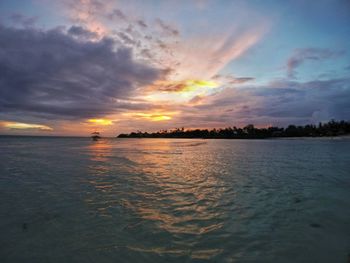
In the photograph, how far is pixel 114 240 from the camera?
5664 millimetres

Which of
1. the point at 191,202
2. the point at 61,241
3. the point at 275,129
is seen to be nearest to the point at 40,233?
the point at 61,241

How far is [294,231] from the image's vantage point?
6258 millimetres

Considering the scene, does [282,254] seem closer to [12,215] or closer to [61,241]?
[61,241]

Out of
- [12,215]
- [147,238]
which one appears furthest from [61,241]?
[12,215]

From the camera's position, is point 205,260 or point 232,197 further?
point 232,197

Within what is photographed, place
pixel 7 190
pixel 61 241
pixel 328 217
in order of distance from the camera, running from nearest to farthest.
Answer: pixel 61 241
pixel 328 217
pixel 7 190

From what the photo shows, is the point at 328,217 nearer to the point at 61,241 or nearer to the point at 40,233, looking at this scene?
the point at 61,241

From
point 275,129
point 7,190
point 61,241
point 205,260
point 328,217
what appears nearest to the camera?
point 205,260

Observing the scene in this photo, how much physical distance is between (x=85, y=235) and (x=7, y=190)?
7.43 meters

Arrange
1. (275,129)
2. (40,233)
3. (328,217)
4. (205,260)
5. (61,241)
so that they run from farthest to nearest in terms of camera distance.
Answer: (275,129) → (328,217) → (40,233) → (61,241) → (205,260)

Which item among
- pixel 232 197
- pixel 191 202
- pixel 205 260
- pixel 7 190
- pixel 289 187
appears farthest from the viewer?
pixel 289 187

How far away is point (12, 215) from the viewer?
7.48 m

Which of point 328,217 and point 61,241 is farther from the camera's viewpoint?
point 328,217

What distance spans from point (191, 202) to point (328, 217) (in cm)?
445
